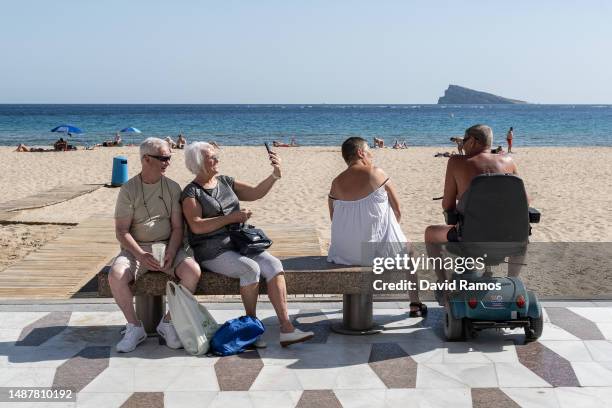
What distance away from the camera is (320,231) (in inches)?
387

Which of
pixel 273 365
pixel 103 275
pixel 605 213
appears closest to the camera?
pixel 273 365

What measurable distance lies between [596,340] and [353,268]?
167cm

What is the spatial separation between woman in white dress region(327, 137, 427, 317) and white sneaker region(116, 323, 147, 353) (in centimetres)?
133

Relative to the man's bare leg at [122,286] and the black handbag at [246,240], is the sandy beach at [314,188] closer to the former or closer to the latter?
the man's bare leg at [122,286]

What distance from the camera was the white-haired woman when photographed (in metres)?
4.73

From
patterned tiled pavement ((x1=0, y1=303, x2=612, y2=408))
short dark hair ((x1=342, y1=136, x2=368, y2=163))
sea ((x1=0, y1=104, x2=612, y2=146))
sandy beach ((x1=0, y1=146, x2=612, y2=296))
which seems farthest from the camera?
sea ((x1=0, y1=104, x2=612, y2=146))

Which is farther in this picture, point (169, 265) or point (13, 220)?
point (13, 220)

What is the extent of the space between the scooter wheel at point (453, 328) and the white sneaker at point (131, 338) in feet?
6.52

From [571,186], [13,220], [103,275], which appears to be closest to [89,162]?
[13,220]

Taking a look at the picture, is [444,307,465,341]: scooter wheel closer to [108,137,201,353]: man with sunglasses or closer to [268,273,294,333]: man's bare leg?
[268,273,294,333]: man's bare leg

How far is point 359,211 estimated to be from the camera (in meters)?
4.95

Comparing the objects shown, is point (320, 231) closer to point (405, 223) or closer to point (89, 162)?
point (405, 223)

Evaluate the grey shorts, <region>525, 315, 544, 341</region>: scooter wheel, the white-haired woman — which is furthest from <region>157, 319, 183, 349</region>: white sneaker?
<region>525, 315, 544, 341</region>: scooter wheel

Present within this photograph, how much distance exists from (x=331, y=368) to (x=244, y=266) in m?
0.85
